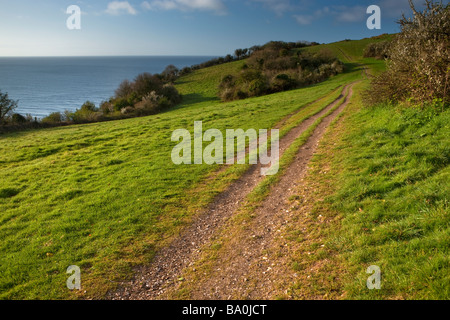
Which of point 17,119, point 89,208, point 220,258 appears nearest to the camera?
point 220,258

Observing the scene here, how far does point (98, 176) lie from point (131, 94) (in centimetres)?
3987

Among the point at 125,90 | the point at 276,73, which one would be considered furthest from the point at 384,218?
the point at 125,90

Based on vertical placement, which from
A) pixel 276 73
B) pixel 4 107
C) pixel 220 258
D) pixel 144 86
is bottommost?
pixel 220 258

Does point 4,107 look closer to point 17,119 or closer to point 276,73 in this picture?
point 17,119

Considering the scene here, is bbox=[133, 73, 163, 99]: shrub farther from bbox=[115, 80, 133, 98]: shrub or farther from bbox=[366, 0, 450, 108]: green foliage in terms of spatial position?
bbox=[366, 0, 450, 108]: green foliage

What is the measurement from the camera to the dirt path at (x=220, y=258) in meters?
5.79

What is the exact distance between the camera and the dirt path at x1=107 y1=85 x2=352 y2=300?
5789mm

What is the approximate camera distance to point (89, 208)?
9.77m

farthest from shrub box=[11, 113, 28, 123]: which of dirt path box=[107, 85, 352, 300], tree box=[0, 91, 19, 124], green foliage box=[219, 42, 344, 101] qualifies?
dirt path box=[107, 85, 352, 300]

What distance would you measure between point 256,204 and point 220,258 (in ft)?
9.49

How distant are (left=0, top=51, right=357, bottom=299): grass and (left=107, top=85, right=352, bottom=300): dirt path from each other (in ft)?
1.34

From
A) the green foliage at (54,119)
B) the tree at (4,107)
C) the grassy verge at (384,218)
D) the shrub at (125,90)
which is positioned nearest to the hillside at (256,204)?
the grassy verge at (384,218)

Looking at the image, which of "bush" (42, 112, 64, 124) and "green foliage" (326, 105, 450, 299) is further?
"bush" (42, 112, 64, 124)
